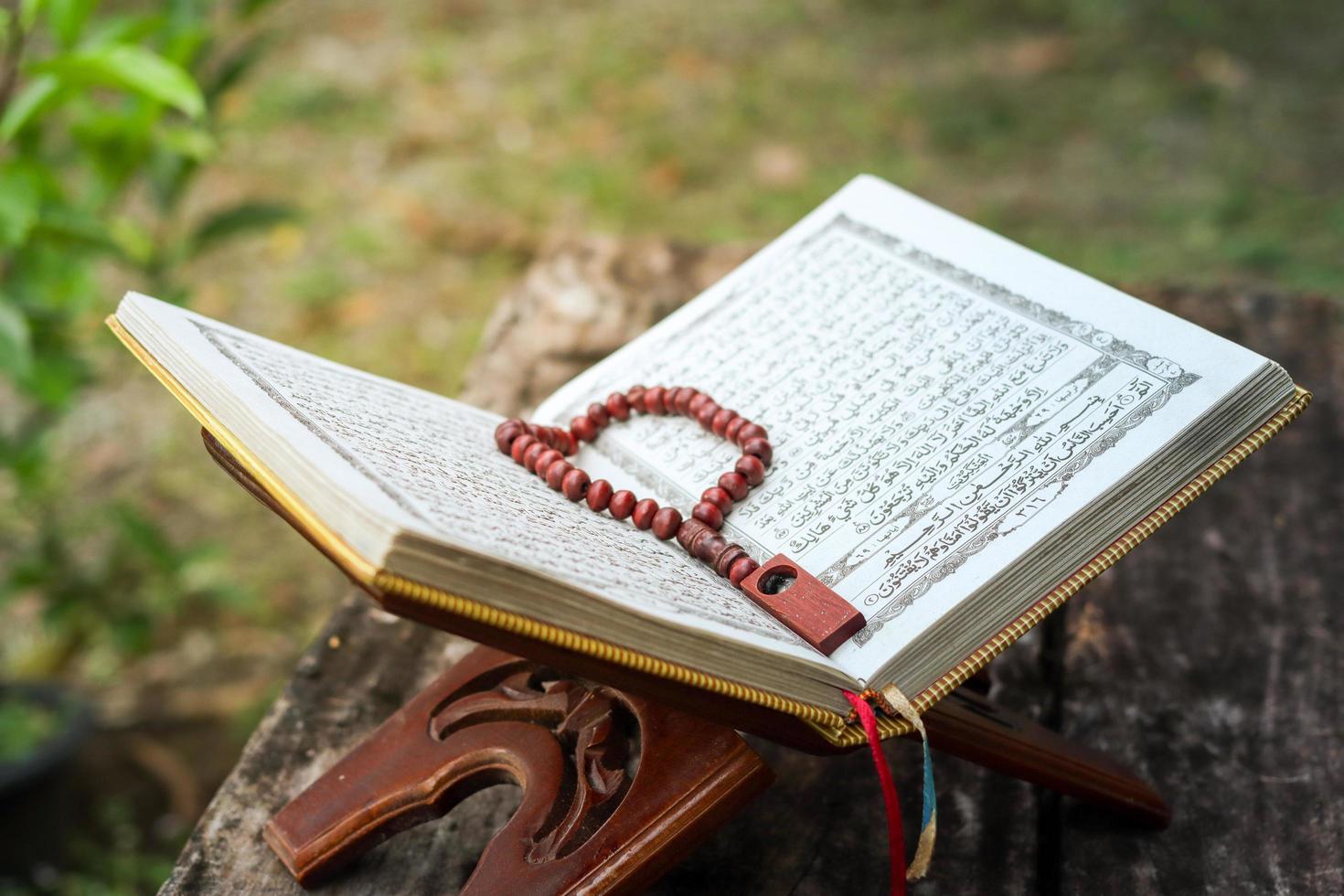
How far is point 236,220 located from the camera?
72.5 inches

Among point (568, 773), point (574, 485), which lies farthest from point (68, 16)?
point (568, 773)

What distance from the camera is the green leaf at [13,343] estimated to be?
138 centimetres

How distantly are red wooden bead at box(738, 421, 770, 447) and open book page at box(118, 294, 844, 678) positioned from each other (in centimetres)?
16

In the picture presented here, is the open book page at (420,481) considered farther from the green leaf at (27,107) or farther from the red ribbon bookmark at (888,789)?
the green leaf at (27,107)

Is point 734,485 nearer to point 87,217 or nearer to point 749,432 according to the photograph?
point 749,432

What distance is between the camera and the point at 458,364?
9.73ft

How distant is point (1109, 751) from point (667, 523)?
61 cm

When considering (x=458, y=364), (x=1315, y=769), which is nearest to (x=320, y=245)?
(x=458, y=364)

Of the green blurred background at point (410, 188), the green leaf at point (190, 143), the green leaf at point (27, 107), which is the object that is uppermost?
the green leaf at point (27, 107)

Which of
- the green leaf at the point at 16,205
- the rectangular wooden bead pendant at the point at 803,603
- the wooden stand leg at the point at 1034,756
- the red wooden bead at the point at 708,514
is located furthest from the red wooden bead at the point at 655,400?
the green leaf at the point at 16,205

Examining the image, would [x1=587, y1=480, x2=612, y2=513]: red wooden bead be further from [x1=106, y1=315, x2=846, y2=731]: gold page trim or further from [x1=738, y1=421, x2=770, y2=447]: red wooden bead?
[x1=106, y1=315, x2=846, y2=731]: gold page trim

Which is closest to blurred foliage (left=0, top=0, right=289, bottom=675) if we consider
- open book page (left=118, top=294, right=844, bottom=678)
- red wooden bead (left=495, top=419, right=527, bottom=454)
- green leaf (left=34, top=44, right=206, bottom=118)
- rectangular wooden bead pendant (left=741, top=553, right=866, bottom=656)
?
green leaf (left=34, top=44, right=206, bottom=118)

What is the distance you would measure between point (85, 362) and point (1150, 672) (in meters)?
1.52

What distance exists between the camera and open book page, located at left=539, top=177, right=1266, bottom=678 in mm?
1018
